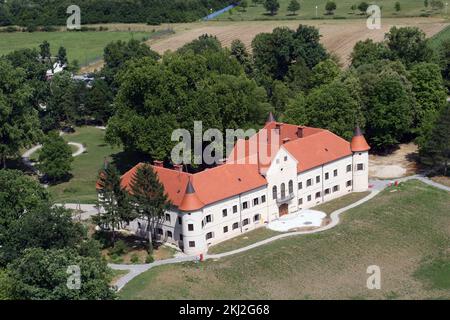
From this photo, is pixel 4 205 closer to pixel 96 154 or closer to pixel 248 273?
pixel 248 273

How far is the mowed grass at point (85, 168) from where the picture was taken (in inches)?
3558

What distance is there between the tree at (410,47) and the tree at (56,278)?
7810cm

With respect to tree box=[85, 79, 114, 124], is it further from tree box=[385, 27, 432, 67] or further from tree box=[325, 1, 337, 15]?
tree box=[325, 1, 337, 15]

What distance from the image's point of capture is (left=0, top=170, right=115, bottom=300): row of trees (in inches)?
2120

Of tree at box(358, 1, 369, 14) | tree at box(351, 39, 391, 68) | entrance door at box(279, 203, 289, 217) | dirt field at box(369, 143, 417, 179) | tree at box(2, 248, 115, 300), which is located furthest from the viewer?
→ tree at box(358, 1, 369, 14)

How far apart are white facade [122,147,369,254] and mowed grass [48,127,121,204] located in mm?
16222

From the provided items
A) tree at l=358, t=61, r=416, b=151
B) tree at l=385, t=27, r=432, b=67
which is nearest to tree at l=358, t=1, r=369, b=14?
tree at l=385, t=27, r=432, b=67

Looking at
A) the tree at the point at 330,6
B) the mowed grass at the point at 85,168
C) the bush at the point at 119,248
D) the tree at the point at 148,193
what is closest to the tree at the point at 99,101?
the mowed grass at the point at 85,168

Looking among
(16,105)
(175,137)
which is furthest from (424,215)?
(16,105)

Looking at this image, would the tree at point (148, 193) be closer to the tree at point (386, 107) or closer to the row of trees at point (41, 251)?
the row of trees at point (41, 251)

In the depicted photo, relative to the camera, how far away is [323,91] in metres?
97.9

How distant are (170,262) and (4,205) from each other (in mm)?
16206

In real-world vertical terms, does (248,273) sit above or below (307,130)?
below

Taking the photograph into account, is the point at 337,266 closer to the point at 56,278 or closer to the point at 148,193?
the point at 148,193
